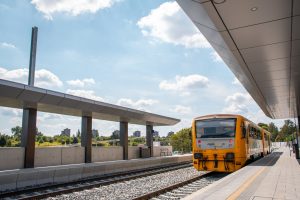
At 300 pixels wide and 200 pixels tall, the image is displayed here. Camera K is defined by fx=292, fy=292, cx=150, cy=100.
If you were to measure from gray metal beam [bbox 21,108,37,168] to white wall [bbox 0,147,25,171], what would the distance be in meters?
0.26

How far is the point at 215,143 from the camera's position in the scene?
1469 centimetres

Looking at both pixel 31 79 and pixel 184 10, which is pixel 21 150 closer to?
pixel 31 79

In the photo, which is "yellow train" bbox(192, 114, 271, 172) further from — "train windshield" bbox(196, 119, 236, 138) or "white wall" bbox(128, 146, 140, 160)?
"white wall" bbox(128, 146, 140, 160)

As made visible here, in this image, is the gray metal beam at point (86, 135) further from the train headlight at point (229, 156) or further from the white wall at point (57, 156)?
the train headlight at point (229, 156)

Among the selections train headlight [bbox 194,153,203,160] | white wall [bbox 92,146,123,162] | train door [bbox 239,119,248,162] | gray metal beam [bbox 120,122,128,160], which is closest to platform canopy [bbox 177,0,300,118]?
train door [bbox 239,119,248,162]

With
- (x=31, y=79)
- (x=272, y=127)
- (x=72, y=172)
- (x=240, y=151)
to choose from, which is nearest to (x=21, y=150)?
(x=72, y=172)

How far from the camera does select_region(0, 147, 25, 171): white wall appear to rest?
15.4 m

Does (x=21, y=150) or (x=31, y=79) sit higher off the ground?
(x=31, y=79)

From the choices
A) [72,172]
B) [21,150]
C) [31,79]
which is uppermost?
[31,79]

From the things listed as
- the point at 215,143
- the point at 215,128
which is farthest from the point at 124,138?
the point at 215,143

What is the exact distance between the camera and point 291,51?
338 inches

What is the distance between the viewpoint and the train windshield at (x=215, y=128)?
576 inches

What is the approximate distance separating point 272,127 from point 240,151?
13301 centimetres

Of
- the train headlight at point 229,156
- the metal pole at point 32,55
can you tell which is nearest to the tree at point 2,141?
the metal pole at point 32,55
